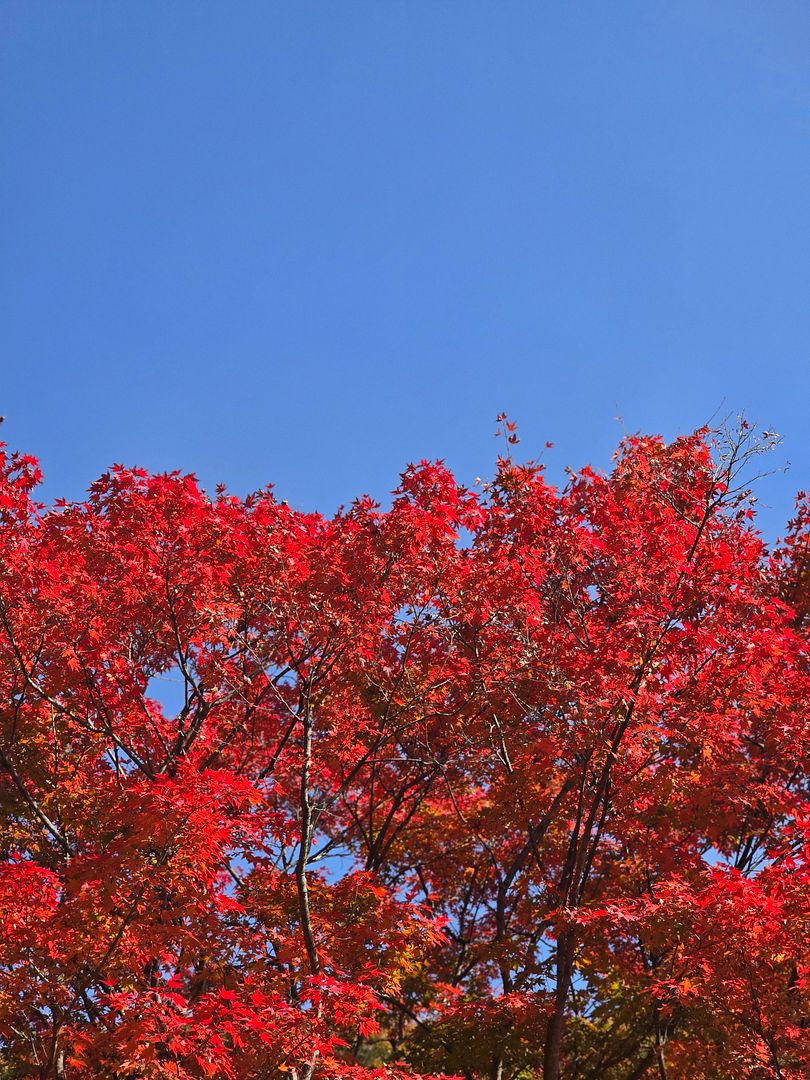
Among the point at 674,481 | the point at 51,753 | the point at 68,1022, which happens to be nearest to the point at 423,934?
the point at 68,1022

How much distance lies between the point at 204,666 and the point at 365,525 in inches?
108

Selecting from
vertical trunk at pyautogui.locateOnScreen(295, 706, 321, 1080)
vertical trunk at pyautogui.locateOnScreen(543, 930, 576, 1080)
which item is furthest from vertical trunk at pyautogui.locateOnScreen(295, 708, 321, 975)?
vertical trunk at pyautogui.locateOnScreen(543, 930, 576, 1080)

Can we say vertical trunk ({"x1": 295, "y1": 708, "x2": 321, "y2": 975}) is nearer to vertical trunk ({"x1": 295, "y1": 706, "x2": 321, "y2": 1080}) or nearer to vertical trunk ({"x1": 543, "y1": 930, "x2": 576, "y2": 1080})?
vertical trunk ({"x1": 295, "y1": 706, "x2": 321, "y2": 1080})

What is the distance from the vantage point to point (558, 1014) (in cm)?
1038

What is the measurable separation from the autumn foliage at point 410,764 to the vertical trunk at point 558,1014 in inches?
1.5

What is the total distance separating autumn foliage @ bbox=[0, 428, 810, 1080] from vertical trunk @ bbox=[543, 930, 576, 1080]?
0.04m

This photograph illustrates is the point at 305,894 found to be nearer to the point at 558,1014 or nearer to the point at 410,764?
the point at 558,1014

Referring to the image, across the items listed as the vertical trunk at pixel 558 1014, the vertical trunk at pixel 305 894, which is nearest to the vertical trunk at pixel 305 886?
the vertical trunk at pixel 305 894

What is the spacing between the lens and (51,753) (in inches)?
489

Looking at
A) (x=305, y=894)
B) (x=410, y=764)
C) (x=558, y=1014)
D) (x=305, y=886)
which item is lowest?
(x=558, y=1014)

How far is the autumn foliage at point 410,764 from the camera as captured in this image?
898cm

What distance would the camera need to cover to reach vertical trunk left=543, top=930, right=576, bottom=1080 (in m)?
10.3

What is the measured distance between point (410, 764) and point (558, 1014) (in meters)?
4.12

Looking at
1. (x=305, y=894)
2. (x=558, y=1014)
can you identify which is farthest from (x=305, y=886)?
(x=558, y=1014)
